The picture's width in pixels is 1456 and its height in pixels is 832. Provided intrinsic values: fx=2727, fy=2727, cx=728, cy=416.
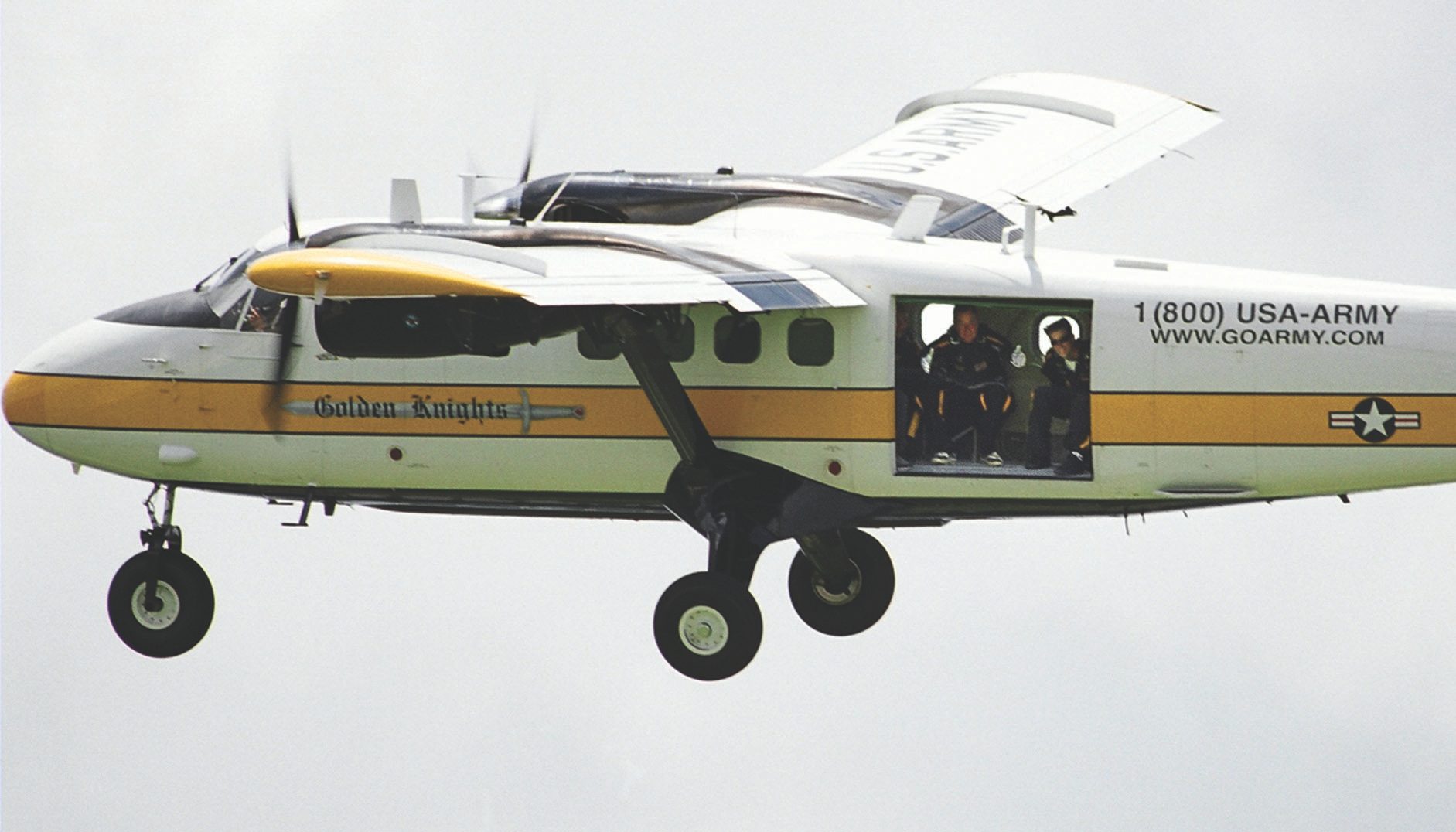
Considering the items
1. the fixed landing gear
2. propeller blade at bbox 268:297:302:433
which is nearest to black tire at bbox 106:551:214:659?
propeller blade at bbox 268:297:302:433

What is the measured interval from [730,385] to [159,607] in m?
5.79

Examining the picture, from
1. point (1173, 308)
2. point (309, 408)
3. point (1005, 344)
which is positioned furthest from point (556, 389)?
point (1173, 308)

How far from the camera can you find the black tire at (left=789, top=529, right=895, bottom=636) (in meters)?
26.1

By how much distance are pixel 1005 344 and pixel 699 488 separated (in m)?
2.89

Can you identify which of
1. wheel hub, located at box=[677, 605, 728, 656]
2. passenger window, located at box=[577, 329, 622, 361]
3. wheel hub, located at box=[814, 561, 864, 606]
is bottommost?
wheel hub, located at box=[677, 605, 728, 656]

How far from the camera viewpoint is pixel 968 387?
76.3ft

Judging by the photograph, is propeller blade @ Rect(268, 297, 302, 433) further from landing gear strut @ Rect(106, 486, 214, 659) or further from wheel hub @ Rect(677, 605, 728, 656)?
wheel hub @ Rect(677, 605, 728, 656)

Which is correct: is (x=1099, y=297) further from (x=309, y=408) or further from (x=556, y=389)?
(x=309, y=408)

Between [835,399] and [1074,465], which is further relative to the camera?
[835,399]

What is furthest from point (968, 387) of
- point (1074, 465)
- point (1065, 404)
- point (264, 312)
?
point (264, 312)

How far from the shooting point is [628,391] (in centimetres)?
2361

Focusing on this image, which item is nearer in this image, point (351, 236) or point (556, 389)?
point (351, 236)

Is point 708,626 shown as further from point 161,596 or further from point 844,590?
point 161,596

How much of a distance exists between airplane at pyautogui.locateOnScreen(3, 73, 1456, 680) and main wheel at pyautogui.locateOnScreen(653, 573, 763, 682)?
2cm
